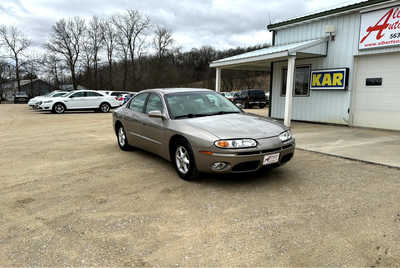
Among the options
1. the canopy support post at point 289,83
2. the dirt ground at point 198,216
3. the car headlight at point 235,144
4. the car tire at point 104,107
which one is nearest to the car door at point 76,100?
the car tire at point 104,107

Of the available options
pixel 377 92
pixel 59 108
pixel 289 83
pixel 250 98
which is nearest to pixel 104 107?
pixel 59 108

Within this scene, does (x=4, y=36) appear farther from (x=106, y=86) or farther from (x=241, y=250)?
(x=241, y=250)

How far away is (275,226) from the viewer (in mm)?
3146

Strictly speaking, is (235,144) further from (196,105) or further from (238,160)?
(196,105)

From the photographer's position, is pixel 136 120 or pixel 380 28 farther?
pixel 380 28

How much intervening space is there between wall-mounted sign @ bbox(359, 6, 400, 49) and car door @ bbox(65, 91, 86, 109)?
17025 mm

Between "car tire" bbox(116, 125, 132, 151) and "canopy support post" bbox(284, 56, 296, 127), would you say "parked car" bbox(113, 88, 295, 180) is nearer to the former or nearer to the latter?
"car tire" bbox(116, 125, 132, 151)

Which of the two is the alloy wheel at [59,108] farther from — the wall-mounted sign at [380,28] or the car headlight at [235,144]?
the car headlight at [235,144]

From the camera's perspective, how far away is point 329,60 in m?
11.1

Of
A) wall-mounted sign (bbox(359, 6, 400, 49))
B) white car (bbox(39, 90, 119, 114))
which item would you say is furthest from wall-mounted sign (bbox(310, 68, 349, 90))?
white car (bbox(39, 90, 119, 114))

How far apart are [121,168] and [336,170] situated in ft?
12.5

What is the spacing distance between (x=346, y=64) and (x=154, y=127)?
825 centimetres

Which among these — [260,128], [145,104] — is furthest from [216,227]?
[145,104]

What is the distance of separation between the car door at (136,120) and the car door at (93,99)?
15197 millimetres
